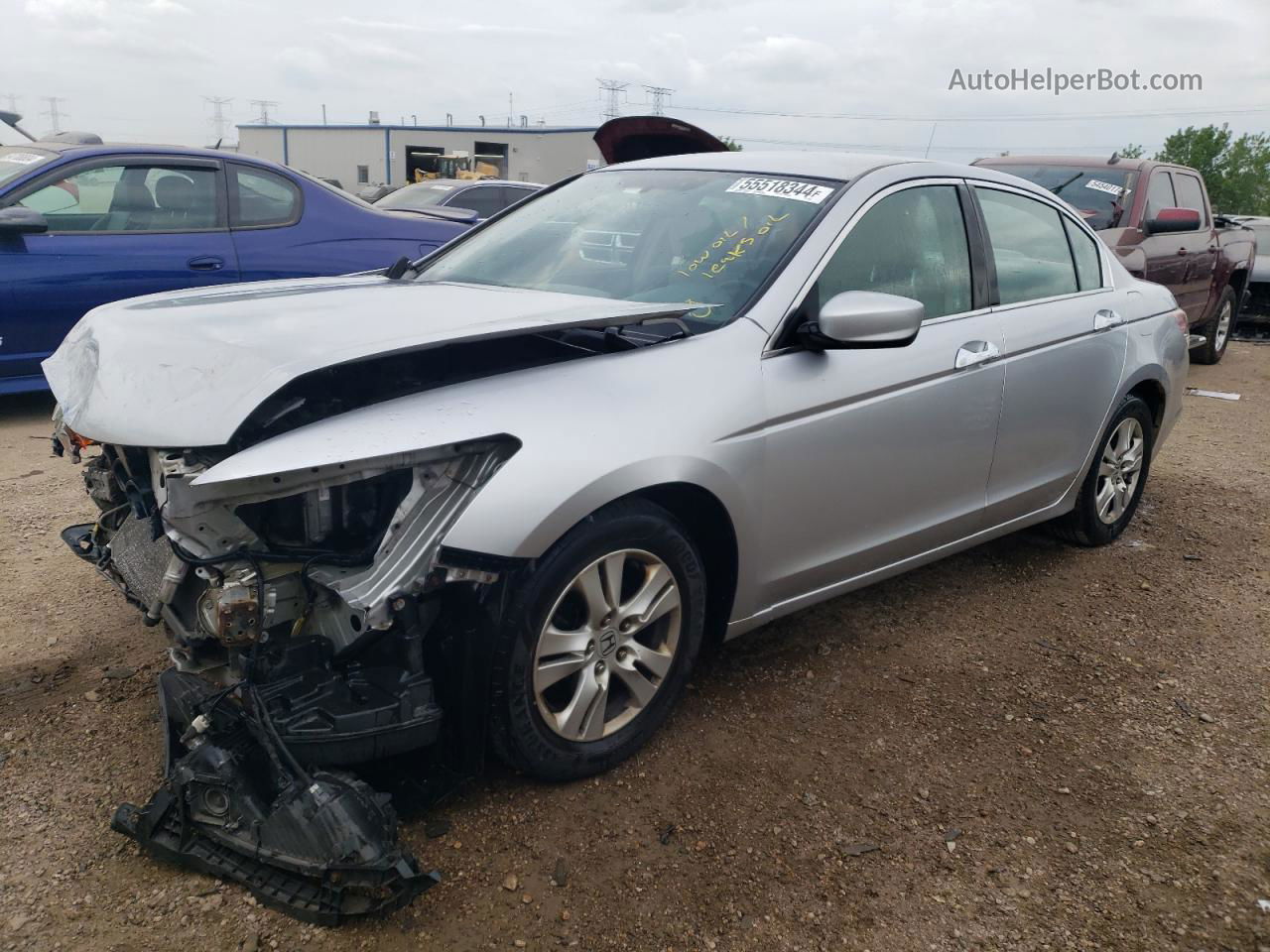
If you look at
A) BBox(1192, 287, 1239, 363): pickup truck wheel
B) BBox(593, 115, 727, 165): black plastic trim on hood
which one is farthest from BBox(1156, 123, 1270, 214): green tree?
BBox(593, 115, 727, 165): black plastic trim on hood

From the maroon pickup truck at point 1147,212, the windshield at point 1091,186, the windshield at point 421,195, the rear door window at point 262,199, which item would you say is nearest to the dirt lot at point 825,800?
the rear door window at point 262,199

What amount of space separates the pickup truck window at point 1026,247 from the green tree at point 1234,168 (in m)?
44.2

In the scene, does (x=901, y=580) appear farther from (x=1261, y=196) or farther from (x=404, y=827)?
(x=1261, y=196)

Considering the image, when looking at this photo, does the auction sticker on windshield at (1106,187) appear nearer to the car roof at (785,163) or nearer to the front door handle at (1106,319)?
the front door handle at (1106,319)

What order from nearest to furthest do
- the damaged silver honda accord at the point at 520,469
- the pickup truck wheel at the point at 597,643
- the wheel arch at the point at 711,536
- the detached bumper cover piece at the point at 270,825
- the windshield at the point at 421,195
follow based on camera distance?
the detached bumper cover piece at the point at 270,825
the damaged silver honda accord at the point at 520,469
the pickup truck wheel at the point at 597,643
the wheel arch at the point at 711,536
the windshield at the point at 421,195

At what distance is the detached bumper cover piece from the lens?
2111 mm

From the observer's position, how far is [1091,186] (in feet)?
26.2

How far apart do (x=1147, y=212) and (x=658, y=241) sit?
6.28 meters

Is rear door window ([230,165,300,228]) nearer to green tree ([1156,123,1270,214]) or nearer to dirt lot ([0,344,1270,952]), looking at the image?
dirt lot ([0,344,1270,952])

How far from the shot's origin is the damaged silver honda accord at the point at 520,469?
2225mm

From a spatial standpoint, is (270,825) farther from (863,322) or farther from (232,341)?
(863,322)

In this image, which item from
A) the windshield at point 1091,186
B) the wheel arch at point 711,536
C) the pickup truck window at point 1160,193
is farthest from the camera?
the pickup truck window at point 1160,193

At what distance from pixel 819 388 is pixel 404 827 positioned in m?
1.65

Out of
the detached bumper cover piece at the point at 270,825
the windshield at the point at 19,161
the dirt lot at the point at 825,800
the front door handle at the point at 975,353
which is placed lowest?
the dirt lot at the point at 825,800
